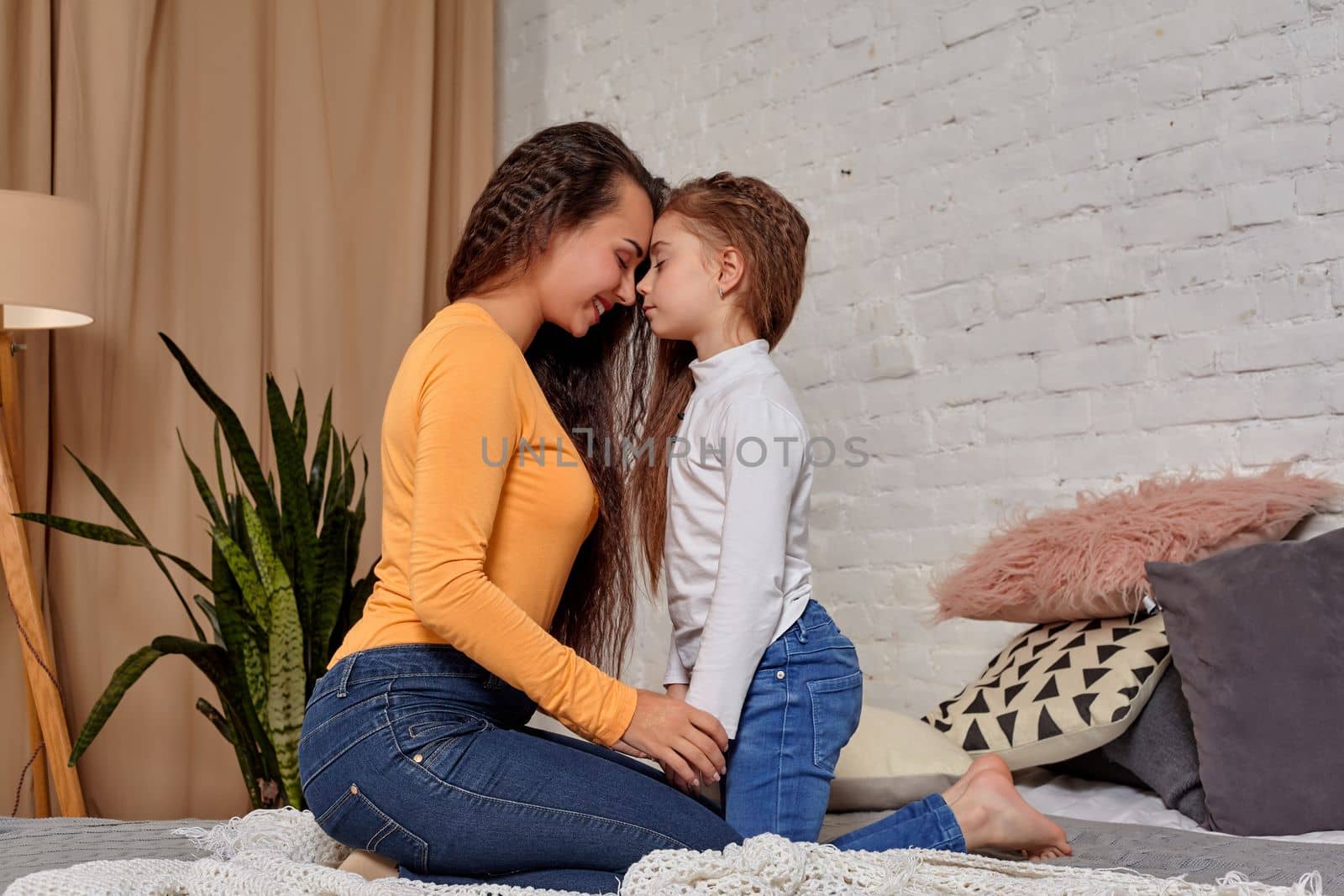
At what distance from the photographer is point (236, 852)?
4.22 ft

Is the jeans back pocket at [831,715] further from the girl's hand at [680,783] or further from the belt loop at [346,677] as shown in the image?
the belt loop at [346,677]

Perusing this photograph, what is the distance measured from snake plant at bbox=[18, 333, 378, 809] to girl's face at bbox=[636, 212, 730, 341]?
105 cm

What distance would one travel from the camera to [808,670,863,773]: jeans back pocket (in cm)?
140

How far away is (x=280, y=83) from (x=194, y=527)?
1.17 m

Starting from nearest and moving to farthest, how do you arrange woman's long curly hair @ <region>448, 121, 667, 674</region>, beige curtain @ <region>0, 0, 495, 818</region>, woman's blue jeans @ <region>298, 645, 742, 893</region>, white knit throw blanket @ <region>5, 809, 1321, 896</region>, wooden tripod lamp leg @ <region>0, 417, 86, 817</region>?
white knit throw blanket @ <region>5, 809, 1321, 896</region> → woman's blue jeans @ <region>298, 645, 742, 893</region> → woman's long curly hair @ <region>448, 121, 667, 674</region> → wooden tripod lamp leg @ <region>0, 417, 86, 817</region> → beige curtain @ <region>0, 0, 495, 818</region>

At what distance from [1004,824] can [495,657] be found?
0.64m

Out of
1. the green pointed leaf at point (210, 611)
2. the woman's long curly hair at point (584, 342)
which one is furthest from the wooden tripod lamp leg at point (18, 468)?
the woman's long curly hair at point (584, 342)

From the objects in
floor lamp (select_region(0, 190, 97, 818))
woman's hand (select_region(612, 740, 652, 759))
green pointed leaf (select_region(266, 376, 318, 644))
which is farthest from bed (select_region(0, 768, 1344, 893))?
floor lamp (select_region(0, 190, 97, 818))

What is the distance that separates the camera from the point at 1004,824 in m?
1.39

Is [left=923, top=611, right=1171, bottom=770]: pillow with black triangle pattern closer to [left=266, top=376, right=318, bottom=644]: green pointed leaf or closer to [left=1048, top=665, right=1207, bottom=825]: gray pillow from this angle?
[left=1048, top=665, right=1207, bottom=825]: gray pillow

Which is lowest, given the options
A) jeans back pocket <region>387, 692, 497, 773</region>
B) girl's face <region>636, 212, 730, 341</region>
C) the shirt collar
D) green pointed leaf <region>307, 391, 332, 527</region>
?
jeans back pocket <region>387, 692, 497, 773</region>

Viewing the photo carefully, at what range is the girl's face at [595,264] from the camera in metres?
1.49

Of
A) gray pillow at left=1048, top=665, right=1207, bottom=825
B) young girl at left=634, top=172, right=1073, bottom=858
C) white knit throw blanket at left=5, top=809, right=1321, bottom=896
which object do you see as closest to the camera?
white knit throw blanket at left=5, top=809, right=1321, bottom=896

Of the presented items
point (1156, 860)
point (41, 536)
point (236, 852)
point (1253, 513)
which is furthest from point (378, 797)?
point (41, 536)
